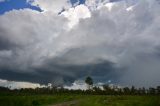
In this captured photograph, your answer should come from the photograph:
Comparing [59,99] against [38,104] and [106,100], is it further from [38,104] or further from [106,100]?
[106,100]

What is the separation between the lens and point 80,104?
11856 cm

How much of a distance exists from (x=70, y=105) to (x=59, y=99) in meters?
39.5

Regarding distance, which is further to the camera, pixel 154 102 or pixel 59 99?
pixel 59 99

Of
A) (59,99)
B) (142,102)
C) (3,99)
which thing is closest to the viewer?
(142,102)

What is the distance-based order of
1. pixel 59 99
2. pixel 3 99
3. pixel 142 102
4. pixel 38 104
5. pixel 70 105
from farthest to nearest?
pixel 3 99
pixel 59 99
pixel 38 104
pixel 142 102
pixel 70 105

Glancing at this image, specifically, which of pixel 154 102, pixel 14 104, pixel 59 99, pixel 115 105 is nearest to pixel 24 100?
pixel 14 104

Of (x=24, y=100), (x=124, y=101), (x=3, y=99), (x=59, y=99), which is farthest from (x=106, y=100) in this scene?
(x=3, y=99)

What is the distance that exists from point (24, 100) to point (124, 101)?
5952cm

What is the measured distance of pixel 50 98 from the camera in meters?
156

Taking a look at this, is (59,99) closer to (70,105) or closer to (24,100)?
(24,100)

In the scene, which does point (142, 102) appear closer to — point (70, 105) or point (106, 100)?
point (106, 100)

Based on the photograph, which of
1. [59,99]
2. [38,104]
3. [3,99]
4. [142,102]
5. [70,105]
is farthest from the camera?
[3,99]

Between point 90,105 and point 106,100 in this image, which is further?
point 106,100

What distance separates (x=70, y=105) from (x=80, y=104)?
5.48 metres
